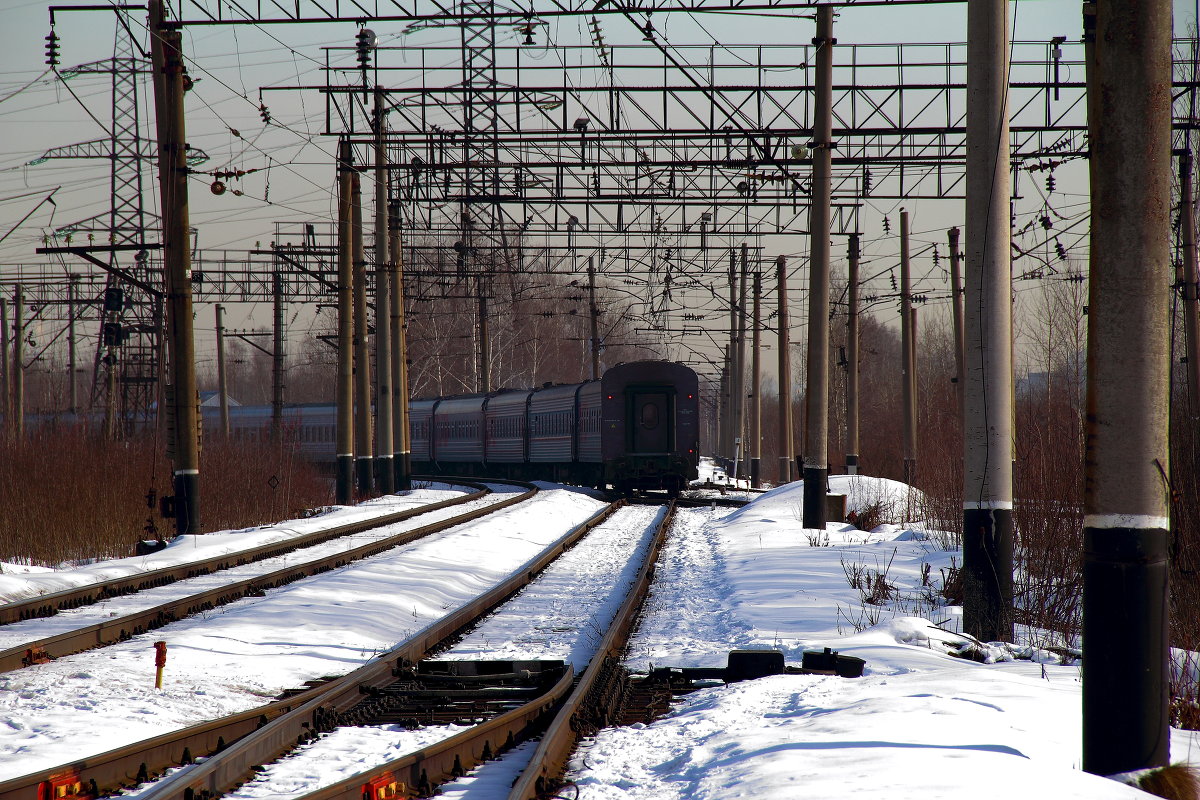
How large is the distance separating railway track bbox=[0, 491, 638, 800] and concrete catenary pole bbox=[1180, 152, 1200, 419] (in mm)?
16354

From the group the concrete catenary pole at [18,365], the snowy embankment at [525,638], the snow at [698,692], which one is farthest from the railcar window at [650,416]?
the concrete catenary pole at [18,365]

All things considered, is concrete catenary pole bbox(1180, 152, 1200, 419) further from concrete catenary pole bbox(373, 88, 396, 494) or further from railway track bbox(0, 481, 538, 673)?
concrete catenary pole bbox(373, 88, 396, 494)

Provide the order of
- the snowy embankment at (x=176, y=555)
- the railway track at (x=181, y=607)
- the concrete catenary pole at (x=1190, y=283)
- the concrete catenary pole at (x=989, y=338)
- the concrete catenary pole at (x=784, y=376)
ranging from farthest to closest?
the concrete catenary pole at (x=784, y=376) < the concrete catenary pole at (x=1190, y=283) < the snowy embankment at (x=176, y=555) < the concrete catenary pole at (x=989, y=338) < the railway track at (x=181, y=607)

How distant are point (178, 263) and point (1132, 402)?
622 inches

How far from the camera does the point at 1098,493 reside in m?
4.89

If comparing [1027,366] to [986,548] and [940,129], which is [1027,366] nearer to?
[940,129]

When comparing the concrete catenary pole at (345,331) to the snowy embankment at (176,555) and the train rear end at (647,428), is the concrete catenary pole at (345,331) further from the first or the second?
the train rear end at (647,428)

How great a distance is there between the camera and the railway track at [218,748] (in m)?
4.73

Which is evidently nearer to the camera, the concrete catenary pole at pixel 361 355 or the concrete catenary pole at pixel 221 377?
the concrete catenary pole at pixel 361 355

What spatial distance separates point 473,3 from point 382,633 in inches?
591

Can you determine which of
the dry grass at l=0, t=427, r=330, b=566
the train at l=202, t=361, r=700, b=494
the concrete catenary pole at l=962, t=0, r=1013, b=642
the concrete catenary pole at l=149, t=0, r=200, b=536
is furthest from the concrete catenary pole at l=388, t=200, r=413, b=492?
the concrete catenary pole at l=962, t=0, r=1013, b=642

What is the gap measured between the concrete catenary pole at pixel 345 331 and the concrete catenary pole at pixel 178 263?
8431mm

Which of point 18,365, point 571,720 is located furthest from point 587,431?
point 571,720

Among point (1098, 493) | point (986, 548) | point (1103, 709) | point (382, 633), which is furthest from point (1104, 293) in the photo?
point (382, 633)
